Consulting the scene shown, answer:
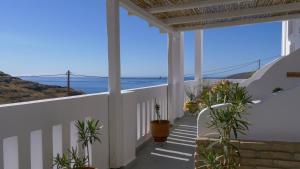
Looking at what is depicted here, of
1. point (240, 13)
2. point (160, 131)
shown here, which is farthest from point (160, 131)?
point (240, 13)

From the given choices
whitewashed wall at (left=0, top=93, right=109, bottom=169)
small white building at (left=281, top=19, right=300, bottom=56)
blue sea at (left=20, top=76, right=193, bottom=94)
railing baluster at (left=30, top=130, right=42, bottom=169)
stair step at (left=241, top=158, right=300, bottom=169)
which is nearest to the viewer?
whitewashed wall at (left=0, top=93, right=109, bottom=169)

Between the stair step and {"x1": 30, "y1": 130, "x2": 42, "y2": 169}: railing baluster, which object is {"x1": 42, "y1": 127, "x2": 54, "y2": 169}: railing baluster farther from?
the stair step

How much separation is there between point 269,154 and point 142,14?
3130mm

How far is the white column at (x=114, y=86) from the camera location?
12.8 ft

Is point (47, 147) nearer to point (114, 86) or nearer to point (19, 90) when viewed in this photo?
point (114, 86)

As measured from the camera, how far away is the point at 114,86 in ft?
13.0

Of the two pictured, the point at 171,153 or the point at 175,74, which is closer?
the point at 171,153

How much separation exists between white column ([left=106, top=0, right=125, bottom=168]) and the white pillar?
3.27m

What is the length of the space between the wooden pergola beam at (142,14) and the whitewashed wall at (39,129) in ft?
5.33

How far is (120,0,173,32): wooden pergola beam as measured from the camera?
14.2ft

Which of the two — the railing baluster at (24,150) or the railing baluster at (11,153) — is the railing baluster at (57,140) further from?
the railing baluster at (11,153)

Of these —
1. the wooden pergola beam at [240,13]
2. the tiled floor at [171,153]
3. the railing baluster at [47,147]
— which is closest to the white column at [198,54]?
the wooden pergola beam at [240,13]

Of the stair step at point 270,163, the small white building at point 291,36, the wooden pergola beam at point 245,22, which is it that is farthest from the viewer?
the small white building at point 291,36

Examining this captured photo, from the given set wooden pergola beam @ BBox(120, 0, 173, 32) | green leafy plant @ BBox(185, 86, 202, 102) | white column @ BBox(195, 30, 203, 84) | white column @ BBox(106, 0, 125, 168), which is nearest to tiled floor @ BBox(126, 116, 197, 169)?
white column @ BBox(106, 0, 125, 168)
